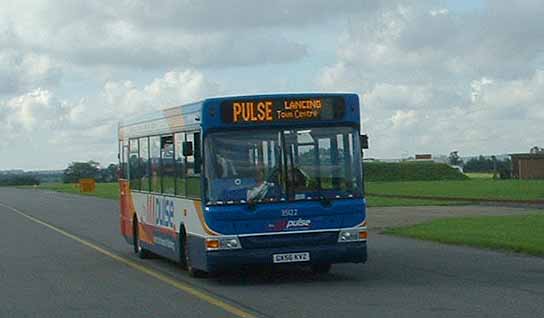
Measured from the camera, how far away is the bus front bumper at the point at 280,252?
16.4 metres

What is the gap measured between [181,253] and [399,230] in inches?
491

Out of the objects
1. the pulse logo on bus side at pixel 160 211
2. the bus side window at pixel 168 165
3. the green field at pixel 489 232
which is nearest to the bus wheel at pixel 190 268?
the pulse logo on bus side at pixel 160 211

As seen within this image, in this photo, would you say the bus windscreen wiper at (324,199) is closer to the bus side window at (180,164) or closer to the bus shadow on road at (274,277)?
the bus shadow on road at (274,277)

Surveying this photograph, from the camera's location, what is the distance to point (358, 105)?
16984mm

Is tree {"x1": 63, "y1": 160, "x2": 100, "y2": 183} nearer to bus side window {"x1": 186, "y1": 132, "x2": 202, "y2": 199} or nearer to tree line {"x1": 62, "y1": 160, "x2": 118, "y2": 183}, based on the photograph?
tree line {"x1": 62, "y1": 160, "x2": 118, "y2": 183}

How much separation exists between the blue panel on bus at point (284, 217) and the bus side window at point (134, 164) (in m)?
6.25

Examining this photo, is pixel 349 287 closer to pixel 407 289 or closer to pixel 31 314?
pixel 407 289

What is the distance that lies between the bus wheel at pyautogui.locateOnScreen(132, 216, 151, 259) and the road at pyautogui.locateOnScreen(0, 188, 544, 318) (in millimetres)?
187

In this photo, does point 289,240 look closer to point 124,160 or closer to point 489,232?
point 124,160

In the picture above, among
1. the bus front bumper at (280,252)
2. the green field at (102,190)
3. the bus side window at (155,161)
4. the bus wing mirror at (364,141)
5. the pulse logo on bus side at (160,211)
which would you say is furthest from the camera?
the green field at (102,190)

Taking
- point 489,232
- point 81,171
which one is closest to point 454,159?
point 81,171

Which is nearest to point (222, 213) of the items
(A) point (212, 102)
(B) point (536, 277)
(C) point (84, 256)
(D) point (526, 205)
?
(A) point (212, 102)

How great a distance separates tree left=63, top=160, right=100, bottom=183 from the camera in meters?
157

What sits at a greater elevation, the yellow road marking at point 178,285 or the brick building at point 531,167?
the brick building at point 531,167
